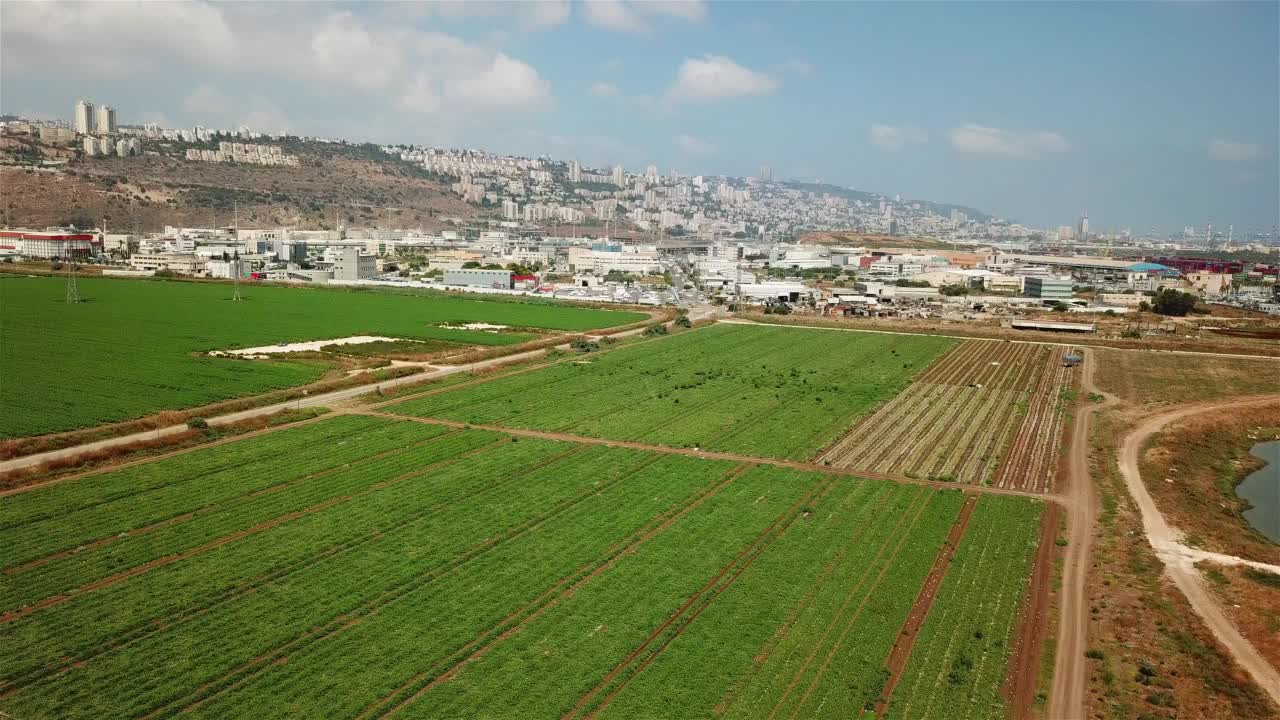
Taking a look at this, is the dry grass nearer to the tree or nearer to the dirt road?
the dirt road

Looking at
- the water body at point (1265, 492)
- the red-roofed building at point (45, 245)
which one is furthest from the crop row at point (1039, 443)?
the red-roofed building at point (45, 245)

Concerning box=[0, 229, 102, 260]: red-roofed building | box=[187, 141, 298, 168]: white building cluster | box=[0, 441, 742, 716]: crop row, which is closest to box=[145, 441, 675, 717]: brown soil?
box=[0, 441, 742, 716]: crop row

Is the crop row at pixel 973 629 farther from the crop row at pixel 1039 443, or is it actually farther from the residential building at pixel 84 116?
the residential building at pixel 84 116

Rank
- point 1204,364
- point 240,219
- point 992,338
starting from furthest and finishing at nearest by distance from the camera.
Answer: point 240,219 < point 992,338 < point 1204,364

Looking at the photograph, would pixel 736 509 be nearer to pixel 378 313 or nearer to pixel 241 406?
pixel 241 406

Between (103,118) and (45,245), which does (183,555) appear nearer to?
(45,245)

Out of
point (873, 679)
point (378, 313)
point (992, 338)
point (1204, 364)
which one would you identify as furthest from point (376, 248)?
point (873, 679)
